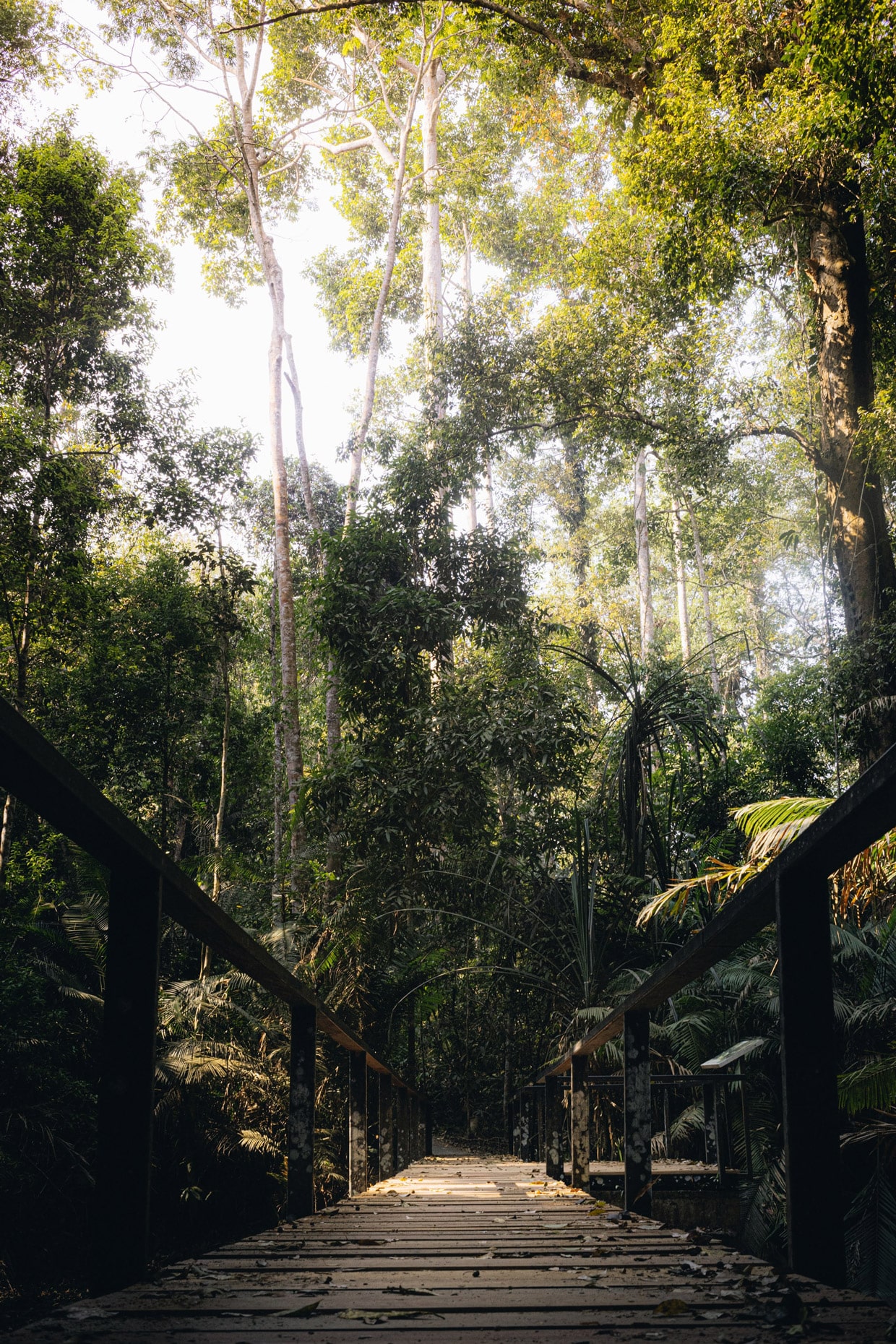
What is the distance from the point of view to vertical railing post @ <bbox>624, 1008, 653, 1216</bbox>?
2844 mm

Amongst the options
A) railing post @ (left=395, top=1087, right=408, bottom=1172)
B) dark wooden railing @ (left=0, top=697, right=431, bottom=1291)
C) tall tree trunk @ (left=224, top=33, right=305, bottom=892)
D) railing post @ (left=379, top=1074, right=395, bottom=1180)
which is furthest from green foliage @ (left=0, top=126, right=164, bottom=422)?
dark wooden railing @ (left=0, top=697, right=431, bottom=1291)

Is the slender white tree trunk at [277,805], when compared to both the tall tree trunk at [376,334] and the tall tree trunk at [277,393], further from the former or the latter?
the tall tree trunk at [376,334]

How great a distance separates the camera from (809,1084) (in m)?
1.62

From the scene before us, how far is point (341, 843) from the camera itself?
11.9 metres

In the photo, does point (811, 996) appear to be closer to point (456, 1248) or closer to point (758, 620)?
point (456, 1248)

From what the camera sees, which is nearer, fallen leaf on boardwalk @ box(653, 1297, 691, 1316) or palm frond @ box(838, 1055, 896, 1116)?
fallen leaf on boardwalk @ box(653, 1297, 691, 1316)

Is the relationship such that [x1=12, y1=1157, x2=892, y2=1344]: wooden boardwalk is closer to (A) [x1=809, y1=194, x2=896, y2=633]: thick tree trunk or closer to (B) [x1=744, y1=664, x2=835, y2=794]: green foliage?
(A) [x1=809, y1=194, x2=896, y2=633]: thick tree trunk

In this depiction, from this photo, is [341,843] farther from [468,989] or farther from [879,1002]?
[879,1002]

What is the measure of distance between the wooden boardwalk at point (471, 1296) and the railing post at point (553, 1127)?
3600 mm

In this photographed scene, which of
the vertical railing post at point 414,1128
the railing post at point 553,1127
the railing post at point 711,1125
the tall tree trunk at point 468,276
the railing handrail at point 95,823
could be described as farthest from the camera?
the tall tree trunk at point 468,276

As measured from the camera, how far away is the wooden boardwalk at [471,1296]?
4.31 feet

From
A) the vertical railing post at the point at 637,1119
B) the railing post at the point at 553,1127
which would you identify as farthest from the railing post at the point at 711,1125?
the vertical railing post at the point at 637,1119

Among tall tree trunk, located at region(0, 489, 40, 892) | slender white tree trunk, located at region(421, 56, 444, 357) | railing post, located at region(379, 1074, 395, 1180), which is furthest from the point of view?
slender white tree trunk, located at region(421, 56, 444, 357)

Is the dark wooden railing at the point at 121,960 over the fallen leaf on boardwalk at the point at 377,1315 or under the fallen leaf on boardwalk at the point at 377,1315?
over
